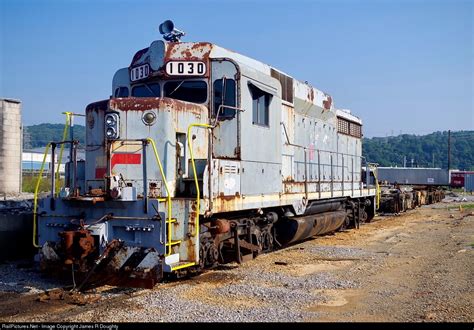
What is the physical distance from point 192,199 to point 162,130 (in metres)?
1.16

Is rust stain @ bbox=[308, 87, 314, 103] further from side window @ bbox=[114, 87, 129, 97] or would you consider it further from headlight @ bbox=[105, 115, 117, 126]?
headlight @ bbox=[105, 115, 117, 126]

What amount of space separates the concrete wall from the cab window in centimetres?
1571

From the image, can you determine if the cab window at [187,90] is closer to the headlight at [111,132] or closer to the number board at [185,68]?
the number board at [185,68]

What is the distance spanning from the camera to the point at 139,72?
888 centimetres

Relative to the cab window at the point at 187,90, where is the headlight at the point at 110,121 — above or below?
below

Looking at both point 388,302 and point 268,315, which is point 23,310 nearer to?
point 268,315

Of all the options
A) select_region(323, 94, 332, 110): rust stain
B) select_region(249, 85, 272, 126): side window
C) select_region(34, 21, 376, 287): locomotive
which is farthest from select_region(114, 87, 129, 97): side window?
select_region(323, 94, 332, 110): rust stain

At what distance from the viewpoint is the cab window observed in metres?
8.64

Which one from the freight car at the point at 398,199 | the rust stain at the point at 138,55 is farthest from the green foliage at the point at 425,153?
the rust stain at the point at 138,55

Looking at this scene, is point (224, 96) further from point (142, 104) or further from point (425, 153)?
point (425, 153)

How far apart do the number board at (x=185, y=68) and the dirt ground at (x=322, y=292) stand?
10.9 feet

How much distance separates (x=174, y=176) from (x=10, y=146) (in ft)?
56.4

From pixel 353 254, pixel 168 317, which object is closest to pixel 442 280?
pixel 353 254

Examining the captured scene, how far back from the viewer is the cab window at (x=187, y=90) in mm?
8641
